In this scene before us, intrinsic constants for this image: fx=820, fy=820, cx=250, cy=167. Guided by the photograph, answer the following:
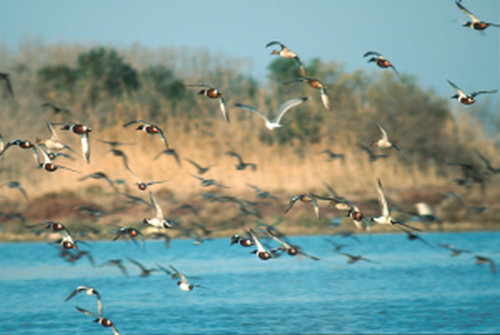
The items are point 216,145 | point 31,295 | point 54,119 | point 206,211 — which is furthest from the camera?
point 54,119

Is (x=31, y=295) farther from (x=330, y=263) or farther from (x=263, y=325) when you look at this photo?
(x=330, y=263)

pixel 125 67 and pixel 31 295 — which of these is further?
pixel 125 67

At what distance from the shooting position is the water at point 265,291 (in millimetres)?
16062

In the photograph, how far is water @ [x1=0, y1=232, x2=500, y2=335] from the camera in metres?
16.1

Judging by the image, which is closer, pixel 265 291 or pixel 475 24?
pixel 475 24

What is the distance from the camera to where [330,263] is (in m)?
23.4

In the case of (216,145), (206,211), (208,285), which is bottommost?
(208,285)

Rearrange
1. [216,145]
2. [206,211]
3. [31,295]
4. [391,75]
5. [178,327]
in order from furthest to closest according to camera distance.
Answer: [391,75] → [216,145] → [206,211] → [31,295] → [178,327]

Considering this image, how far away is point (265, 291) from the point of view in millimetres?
19203

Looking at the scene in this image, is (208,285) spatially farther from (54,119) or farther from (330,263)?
(54,119)

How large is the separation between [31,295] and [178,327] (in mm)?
4874

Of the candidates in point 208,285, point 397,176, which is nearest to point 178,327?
point 208,285

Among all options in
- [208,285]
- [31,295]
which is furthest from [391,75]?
[31,295]

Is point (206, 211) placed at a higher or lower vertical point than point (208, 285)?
higher
